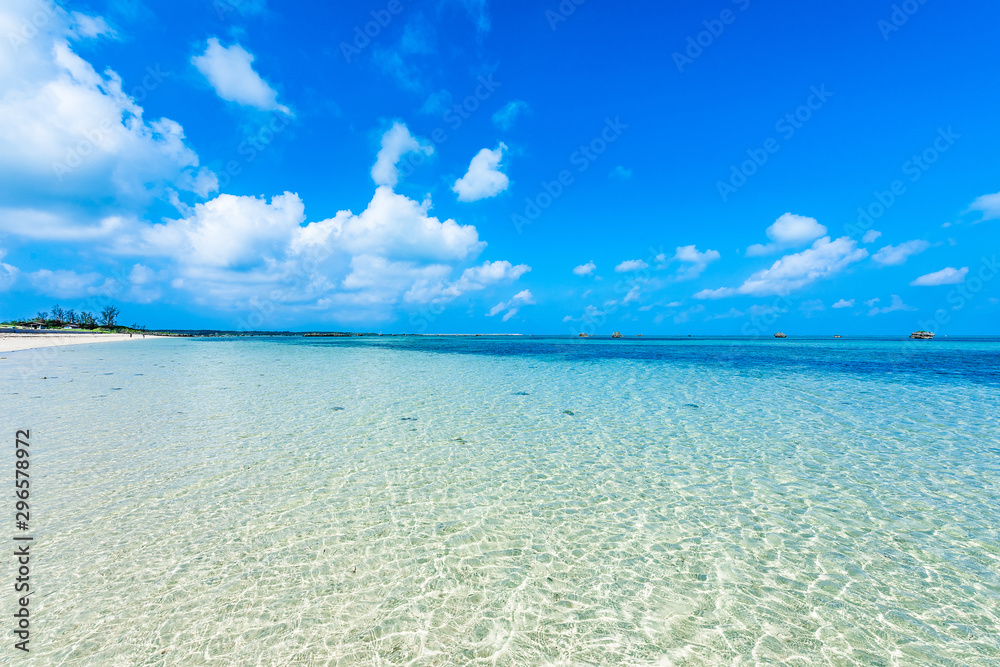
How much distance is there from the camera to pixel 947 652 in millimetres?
3811

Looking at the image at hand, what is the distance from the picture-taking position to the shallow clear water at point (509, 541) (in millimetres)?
3893

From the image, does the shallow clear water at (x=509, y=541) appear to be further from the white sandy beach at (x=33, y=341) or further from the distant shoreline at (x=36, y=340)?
the distant shoreline at (x=36, y=340)

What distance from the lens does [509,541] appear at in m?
5.73

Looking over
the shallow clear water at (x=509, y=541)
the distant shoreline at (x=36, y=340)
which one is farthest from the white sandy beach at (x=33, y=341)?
the shallow clear water at (x=509, y=541)

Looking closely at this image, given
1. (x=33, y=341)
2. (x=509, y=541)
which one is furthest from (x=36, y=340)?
(x=509, y=541)

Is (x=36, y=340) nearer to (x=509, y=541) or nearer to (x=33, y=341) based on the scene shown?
(x=33, y=341)

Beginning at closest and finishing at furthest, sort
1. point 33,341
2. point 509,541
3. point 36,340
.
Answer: point 509,541, point 33,341, point 36,340

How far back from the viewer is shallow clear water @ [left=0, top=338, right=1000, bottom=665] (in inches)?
153

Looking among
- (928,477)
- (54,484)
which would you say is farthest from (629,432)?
(54,484)

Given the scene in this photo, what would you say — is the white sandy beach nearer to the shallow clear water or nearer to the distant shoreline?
the distant shoreline

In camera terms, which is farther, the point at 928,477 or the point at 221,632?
the point at 928,477

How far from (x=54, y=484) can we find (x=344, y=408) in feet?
25.6

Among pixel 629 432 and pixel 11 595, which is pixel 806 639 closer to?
pixel 629 432

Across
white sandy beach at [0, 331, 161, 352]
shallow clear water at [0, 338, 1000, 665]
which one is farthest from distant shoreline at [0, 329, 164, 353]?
shallow clear water at [0, 338, 1000, 665]
